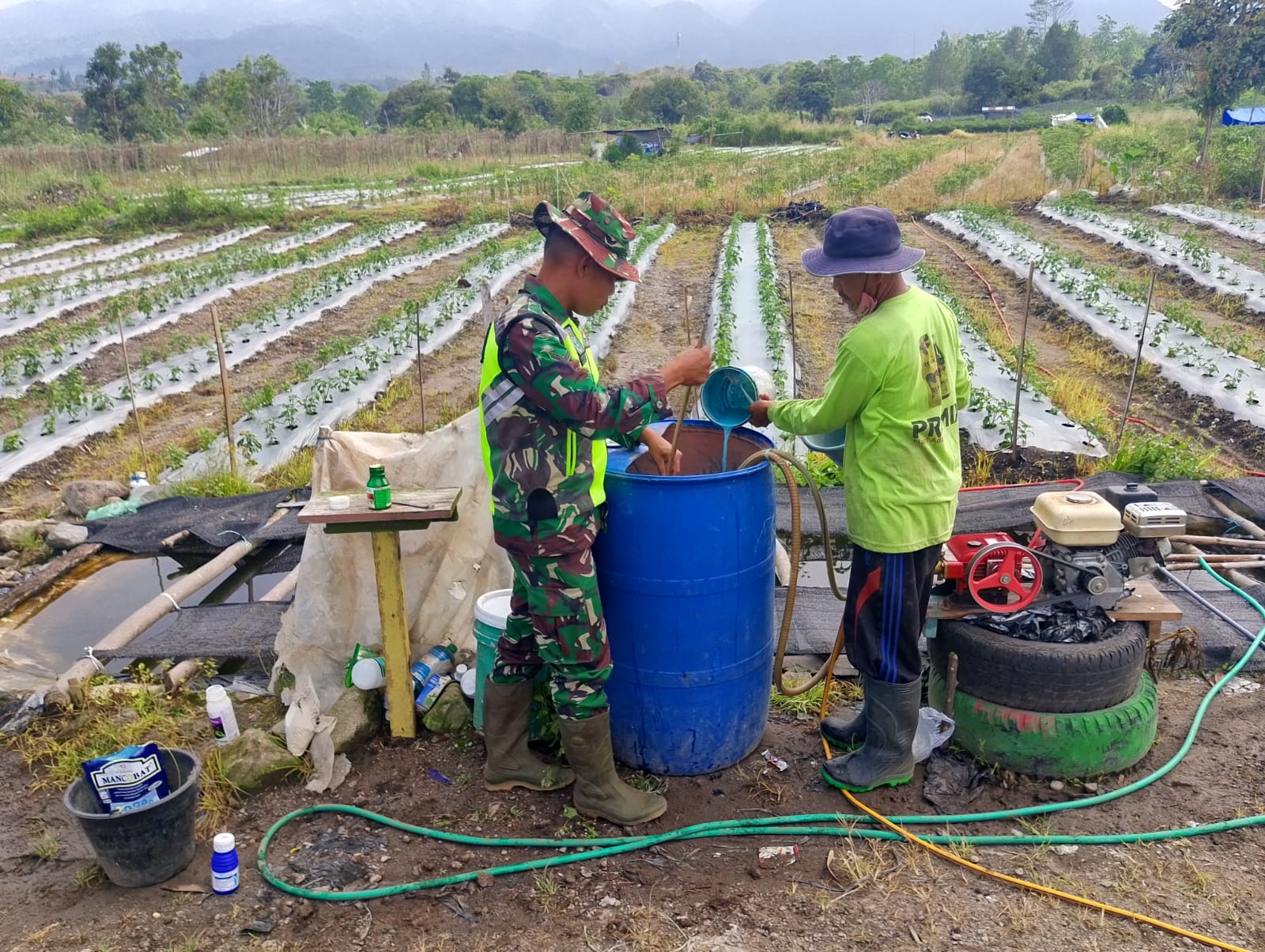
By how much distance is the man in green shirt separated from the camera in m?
2.71

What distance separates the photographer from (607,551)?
2967 millimetres

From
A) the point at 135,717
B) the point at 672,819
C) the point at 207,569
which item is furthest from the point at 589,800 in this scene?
the point at 207,569

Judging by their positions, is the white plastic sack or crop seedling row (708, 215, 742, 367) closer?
the white plastic sack

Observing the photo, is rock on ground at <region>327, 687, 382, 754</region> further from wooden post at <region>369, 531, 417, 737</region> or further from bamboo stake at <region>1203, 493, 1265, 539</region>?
bamboo stake at <region>1203, 493, 1265, 539</region>

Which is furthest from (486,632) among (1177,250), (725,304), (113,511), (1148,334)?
(1177,250)

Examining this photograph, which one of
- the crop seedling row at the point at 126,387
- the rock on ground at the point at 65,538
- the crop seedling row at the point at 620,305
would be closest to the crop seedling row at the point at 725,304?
the crop seedling row at the point at 620,305

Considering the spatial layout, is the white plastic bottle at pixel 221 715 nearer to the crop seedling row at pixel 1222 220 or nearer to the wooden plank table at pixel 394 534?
the wooden plank table at pixel 394 534

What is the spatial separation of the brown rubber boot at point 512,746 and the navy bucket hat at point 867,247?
5.53 ft

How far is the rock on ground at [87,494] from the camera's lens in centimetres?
587

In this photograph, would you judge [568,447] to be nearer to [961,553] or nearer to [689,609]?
[689,609]

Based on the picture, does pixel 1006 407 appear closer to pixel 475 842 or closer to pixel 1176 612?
pixel 1176 612

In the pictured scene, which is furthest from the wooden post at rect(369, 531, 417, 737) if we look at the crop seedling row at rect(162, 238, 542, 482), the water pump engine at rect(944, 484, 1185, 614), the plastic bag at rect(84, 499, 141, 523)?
the plastic bag at rect(84, 499, 141, 523)

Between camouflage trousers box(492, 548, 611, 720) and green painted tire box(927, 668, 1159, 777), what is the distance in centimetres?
130

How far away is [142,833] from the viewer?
2604 mm
